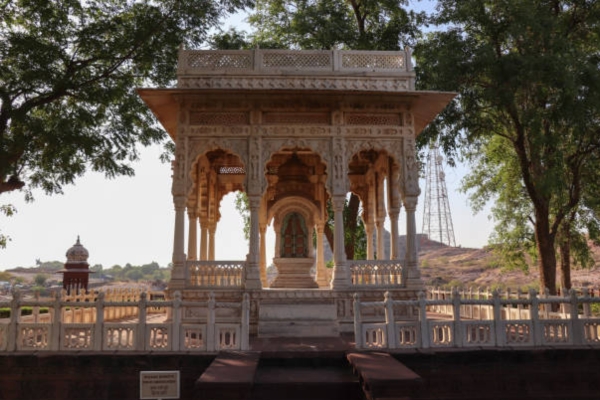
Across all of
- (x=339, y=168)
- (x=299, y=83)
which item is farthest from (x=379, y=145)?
(x=299, y=83)

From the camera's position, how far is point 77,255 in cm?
2536

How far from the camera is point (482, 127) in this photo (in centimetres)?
1827

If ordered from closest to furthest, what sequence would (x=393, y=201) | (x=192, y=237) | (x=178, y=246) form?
(x=178, y=246) → (x=192, y=237) → (x=393, y=201)

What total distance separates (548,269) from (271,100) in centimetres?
1161

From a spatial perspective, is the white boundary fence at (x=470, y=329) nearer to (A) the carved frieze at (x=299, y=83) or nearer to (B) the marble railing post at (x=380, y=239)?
(A) the carved frieze at (x=299, y=83)

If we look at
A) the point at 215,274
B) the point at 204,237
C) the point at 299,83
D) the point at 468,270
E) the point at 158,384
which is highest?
the point at 299,83

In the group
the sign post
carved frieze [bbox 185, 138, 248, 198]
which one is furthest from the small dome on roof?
the sign post

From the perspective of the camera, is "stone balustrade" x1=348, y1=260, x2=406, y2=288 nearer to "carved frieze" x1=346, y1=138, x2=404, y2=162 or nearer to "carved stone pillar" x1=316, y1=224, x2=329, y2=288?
"carved frieze" x1=346, y1=138, x2=404, y2=162

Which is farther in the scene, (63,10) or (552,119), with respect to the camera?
(552,119)

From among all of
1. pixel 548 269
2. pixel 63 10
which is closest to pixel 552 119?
pixel 548 269

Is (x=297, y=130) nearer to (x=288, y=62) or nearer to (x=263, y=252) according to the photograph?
(x=288, y=62)

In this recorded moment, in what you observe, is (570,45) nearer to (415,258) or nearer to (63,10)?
(415,258)

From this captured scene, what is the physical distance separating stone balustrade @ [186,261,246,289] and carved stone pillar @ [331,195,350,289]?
2406mm

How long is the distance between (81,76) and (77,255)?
12.9 meters
